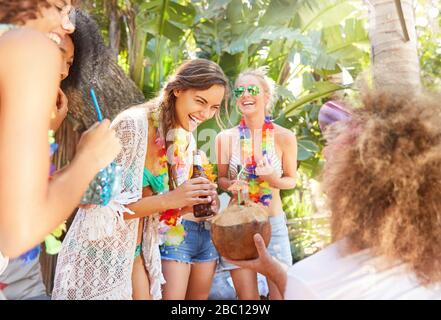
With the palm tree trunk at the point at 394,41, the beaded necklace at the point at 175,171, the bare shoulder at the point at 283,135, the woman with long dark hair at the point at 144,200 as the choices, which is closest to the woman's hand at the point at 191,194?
the woman with long dark hair at the point at 144,200

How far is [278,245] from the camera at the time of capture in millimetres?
2291

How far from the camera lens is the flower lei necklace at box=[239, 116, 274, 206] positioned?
230 cm

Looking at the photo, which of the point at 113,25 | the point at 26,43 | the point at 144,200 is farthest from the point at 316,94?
the point at 26,43

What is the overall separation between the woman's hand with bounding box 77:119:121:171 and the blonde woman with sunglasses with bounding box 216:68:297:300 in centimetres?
118

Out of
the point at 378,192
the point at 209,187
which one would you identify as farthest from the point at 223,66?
the point at 378,192

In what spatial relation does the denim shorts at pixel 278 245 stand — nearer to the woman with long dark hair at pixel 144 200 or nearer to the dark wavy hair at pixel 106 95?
the woman with long dark hair at pixel 144 200

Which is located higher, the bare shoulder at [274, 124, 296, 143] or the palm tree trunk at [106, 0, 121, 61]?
the palm tree trunk at [106, 0, 121, 61]

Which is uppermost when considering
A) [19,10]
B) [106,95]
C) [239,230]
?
[106,95]

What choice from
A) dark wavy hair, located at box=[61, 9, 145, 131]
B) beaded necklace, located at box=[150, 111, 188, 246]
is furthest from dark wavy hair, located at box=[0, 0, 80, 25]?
dark wavy hair, located at box=[61, 9, 145, 131]

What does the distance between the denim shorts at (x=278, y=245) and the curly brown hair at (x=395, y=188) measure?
3.56ft

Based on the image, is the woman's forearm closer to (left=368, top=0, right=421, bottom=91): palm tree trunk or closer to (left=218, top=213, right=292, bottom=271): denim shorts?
(left=218, top=213, right=292, bottom=271): denim shorts

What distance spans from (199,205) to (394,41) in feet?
3.40

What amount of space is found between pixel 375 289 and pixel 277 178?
1196 mm

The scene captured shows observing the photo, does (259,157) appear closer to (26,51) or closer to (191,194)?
(191,194)
